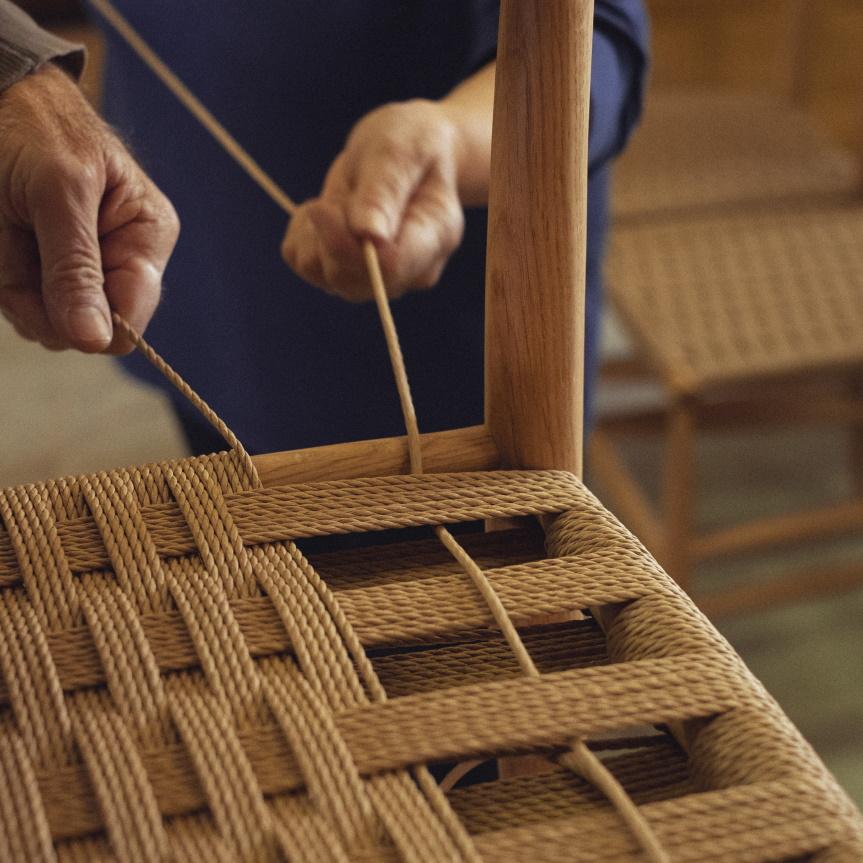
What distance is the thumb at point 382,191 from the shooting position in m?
0.55

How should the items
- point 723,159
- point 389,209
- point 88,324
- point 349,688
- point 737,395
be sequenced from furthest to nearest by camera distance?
point 737,395
point 723,159
point 389,209
point 88,324
point 349,688

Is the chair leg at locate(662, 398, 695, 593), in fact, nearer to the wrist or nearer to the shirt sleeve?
the shirt sleeve

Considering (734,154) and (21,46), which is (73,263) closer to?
(21,46)

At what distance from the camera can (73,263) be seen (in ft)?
1.46

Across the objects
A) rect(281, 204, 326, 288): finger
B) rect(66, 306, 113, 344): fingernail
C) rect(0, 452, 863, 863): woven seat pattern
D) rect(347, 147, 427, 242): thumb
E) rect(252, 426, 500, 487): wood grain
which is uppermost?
rect(347, 147, 427, 242): thumb

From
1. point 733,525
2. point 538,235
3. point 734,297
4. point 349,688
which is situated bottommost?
point 733,525

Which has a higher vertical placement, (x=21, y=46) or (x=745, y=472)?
(x=21, y=46)

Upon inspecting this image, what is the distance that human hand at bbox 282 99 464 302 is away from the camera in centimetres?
57

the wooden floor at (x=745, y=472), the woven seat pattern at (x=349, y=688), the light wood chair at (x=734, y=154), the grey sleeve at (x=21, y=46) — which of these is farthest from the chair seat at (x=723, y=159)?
the woven seat pattern at (x=349, y=688)

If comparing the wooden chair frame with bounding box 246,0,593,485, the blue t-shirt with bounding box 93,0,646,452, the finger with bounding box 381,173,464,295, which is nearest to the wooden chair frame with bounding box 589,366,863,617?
the blue t-shirt with bounding box 93,0,646,452

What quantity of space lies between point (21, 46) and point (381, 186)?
19 centimetres

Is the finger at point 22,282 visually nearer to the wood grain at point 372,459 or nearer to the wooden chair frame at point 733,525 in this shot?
the wood grain at point 372,459

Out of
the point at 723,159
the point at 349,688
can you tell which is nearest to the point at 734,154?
the point at 723,159

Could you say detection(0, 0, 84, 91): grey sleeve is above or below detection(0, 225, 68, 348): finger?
above
